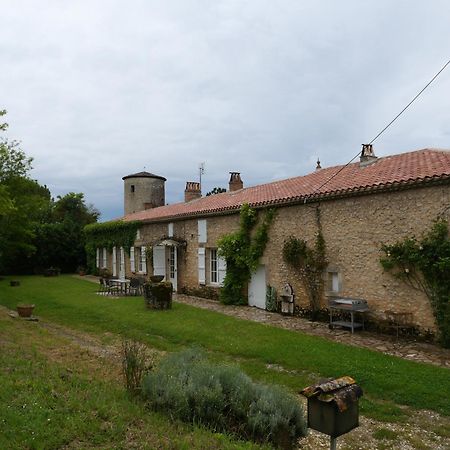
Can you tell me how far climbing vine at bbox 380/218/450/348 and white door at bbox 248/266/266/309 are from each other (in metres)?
5.27

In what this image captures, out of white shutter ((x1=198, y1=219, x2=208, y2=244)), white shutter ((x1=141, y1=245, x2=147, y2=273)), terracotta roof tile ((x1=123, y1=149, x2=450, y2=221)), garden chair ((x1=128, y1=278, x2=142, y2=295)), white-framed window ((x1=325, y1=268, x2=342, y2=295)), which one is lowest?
garden chair ((x1=128, y1=278, x2=142, y2=295))

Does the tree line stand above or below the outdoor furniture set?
above

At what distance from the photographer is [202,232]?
57.8 feet

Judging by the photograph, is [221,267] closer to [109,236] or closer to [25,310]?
[25,310]

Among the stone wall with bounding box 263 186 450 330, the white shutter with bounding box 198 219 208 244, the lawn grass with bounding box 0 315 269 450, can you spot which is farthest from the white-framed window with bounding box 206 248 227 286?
the lawn grass with bounding box 0 315 269 450

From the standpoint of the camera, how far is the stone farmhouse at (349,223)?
381 inches

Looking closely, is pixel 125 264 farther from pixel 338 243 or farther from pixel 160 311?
pixel 338 243

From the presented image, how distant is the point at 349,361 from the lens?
788cm

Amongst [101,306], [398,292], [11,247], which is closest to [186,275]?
[101,306]

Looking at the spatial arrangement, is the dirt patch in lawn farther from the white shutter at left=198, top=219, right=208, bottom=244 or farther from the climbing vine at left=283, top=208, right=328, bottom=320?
the white shutter at left=198, top=219, right=208, bottom=244

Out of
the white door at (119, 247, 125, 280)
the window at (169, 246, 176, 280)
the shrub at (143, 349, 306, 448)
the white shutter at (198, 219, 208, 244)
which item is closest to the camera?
the shrub at (143, 349, 306, 448)

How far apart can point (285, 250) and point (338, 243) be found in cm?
203

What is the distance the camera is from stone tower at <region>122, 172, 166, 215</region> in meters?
37.8

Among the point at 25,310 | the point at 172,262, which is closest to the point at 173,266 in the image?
the point at 172,262
